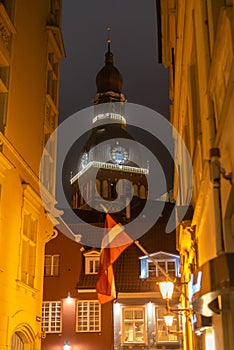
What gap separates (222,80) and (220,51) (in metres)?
0.40

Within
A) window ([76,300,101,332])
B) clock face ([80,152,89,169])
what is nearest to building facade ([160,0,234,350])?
window ([76,300,101,332])

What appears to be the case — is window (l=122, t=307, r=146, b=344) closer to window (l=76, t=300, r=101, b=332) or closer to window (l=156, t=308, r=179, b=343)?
window (l=156, t=308, r=179, b=343)

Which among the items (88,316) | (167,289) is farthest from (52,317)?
(167,289)

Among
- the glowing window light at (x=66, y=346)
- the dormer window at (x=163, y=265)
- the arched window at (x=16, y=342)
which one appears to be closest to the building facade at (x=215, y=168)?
the arched window at (x=16, y=342)

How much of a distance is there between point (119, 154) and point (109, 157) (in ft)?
7.39

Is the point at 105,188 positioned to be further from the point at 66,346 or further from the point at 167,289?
the point at 167,289

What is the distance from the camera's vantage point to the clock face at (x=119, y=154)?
90150mm

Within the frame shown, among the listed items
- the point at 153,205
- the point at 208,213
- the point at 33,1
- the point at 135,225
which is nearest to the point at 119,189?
the point at 153,205

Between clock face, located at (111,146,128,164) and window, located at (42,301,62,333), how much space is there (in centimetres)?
5965

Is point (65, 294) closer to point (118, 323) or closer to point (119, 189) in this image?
point (118, 323)

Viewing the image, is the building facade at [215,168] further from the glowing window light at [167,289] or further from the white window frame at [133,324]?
the white window frame at [133,324]

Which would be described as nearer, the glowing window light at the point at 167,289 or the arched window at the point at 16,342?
the arched window at the point at 16,342

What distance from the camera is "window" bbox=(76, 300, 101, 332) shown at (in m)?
29.8

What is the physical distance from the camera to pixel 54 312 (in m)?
30.3
